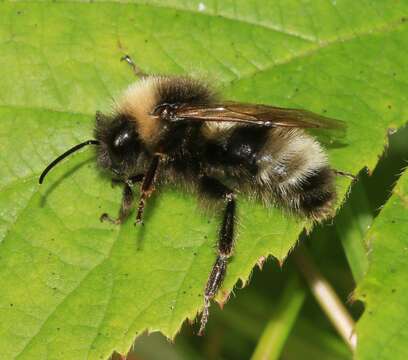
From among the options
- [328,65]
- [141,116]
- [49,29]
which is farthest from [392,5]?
[49,29]

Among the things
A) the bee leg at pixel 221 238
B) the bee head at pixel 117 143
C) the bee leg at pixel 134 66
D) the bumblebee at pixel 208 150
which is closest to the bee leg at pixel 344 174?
the bumblebee at pixel 208 150

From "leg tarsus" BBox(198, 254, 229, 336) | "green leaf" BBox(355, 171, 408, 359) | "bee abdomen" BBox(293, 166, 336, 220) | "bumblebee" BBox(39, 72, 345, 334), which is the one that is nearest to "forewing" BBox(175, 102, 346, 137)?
"bumblebee" BBox(39, 72, 345, 334)

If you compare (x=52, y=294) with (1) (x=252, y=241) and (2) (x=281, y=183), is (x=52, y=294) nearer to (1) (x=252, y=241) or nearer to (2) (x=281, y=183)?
(1) (x=252, y=241)

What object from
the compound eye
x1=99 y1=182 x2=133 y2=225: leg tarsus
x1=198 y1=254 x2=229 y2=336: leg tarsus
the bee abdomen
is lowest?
x1=198 y1=254 x2=229 y2=336: leg tarsus

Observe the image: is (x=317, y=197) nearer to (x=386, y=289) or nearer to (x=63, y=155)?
(x=386, y=289)

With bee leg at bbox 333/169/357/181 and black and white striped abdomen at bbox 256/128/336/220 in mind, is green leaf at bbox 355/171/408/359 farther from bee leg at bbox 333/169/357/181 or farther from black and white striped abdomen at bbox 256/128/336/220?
black and white striped abdomen at bbox 256/128/336/220

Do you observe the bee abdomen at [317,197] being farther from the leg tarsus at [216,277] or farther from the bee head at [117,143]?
the bee head at [117,143]
